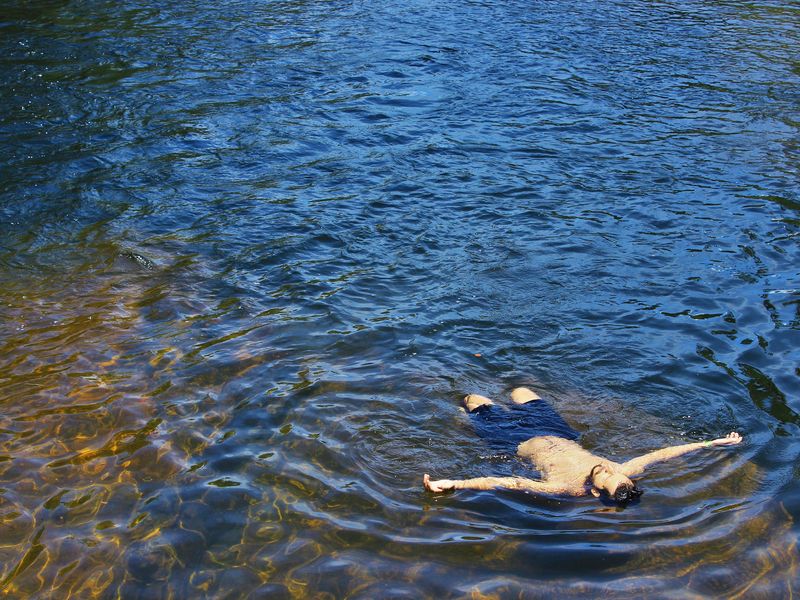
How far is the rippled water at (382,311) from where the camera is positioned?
552 cm

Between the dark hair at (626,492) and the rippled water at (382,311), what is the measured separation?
4.7 inches

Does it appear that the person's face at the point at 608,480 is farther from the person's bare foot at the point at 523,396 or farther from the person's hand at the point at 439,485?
the person's bare foot at the point at 523,396

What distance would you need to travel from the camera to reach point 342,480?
6203 millimetres

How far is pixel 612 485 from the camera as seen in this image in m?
5.81

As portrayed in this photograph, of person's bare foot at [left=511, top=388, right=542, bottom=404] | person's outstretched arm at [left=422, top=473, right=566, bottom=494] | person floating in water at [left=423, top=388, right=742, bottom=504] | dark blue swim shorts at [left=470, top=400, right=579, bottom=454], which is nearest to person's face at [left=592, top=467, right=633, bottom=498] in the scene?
person floating in water at [left=423, top=388, right=742, bottom=504]

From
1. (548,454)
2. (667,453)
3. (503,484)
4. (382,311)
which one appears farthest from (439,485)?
(382,311)

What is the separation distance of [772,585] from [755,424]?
203 centimetres

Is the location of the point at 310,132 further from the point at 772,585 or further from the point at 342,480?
the point at 772,585

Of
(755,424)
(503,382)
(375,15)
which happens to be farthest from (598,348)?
(375,15)

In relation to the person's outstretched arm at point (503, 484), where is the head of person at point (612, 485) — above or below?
above

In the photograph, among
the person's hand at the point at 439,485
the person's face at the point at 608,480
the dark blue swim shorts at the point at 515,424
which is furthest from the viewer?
the dark blue swim shorts at the point at 515,424

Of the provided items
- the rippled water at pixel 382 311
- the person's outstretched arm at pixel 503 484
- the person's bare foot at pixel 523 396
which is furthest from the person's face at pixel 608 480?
the person's bare foot at pixel 523 396

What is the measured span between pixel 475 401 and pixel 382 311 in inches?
80.1

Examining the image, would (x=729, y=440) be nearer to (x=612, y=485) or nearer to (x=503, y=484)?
(x=612, y=485)
